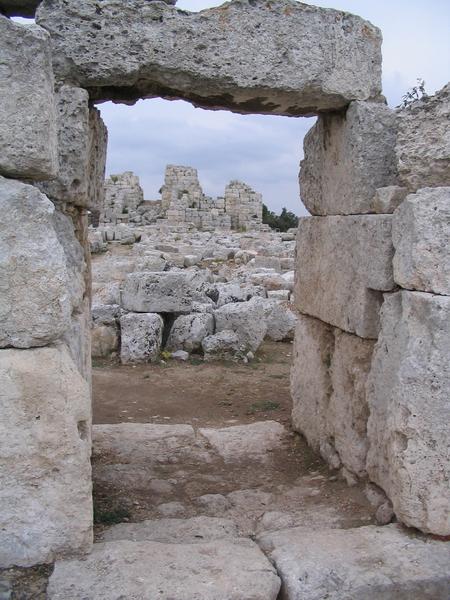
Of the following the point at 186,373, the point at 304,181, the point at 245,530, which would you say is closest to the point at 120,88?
the point at 304,181

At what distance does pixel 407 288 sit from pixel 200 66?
5.61 feet

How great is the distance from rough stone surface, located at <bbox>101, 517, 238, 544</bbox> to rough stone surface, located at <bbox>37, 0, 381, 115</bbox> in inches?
98.6

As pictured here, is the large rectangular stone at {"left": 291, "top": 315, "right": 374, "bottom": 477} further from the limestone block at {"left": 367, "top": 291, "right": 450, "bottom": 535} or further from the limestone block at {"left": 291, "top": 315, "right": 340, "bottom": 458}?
the limestone block at {"left": 367, "top": 291, "right": 450, "bottom": 535}

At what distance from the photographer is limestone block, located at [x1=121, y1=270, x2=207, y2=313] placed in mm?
8906

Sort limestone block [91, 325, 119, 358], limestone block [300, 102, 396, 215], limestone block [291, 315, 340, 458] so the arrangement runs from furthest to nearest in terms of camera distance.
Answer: limestone block [91, 325, 119, 358] < limestone block [291, 315, 340, 458] < limestone block [300, 102, 396, 215]

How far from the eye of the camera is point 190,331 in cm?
877

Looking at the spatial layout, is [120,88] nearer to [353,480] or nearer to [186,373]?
[353,480]

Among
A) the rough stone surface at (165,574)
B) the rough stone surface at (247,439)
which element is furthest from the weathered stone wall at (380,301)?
the rough stone surface at (165,574)

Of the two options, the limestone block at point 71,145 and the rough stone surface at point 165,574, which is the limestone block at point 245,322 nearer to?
the limestone block at point 71,145

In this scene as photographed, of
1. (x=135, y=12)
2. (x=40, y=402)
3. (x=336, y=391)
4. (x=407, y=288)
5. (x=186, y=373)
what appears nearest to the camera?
(x=40, y=402)

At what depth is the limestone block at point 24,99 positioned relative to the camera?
2695mm

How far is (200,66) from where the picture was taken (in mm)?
3631

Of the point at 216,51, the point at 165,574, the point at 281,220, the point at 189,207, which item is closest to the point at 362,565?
the point at 165,574

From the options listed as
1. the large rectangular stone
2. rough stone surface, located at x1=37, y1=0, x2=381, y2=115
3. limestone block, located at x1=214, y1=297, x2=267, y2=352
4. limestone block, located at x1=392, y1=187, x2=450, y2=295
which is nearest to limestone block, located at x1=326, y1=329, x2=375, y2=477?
the large rectangular stone
